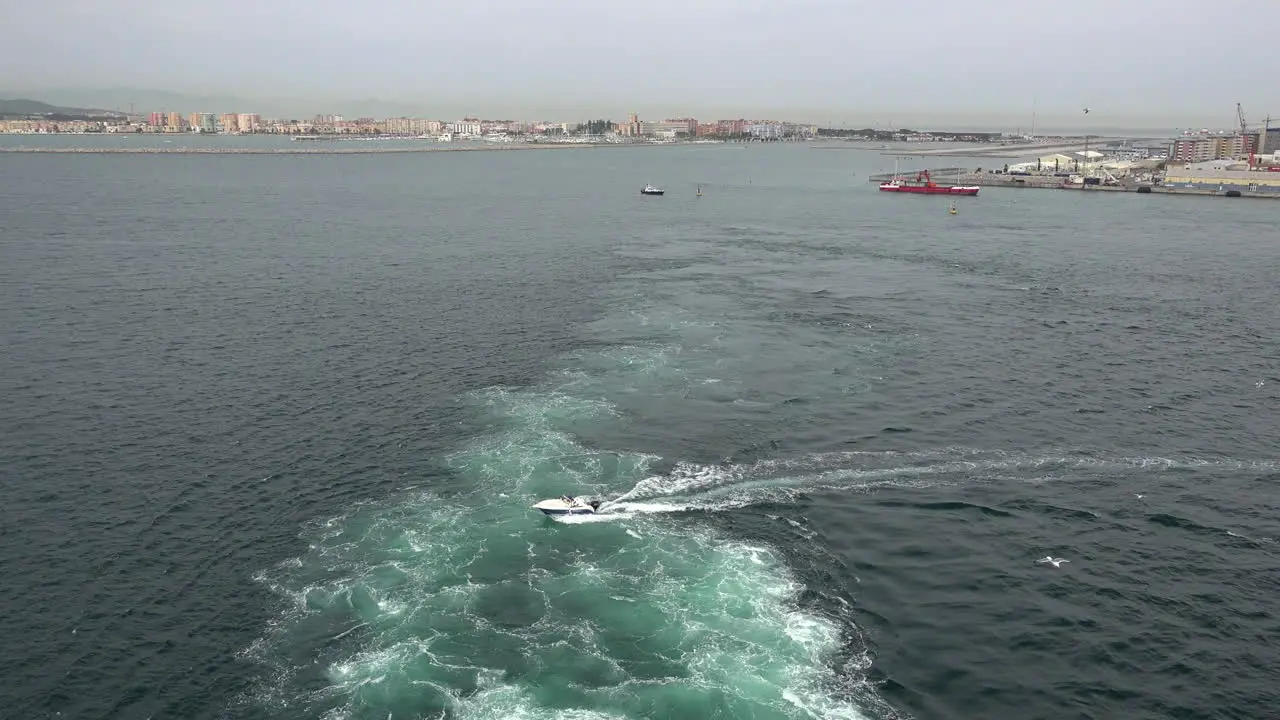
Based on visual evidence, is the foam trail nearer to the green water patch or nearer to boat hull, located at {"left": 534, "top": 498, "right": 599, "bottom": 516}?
boat hull, located at {"left": 534, "top": 498, "right": 599, "bottom": 516}

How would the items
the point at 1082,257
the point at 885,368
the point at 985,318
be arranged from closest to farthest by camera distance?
the point at 885,368
the point at 985,318
the point at 1082,257

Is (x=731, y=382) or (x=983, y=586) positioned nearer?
(x=983, y=586)

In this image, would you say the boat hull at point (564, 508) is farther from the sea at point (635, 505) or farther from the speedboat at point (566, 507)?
the sea at point (635, 505)

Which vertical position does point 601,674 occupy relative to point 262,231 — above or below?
below

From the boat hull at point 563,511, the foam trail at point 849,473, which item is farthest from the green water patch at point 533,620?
the foam trail at point 849,473

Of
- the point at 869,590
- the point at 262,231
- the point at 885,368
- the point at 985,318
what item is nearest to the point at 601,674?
the point at 869,590

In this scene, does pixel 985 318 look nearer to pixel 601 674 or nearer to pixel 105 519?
pixel 601 674
